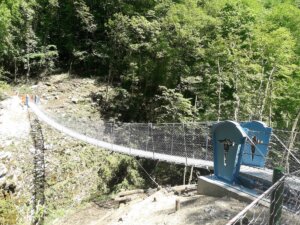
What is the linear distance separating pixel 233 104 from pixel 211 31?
Result: 3162mm

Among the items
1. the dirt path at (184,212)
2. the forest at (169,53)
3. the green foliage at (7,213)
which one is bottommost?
the green foliage at (7,213)

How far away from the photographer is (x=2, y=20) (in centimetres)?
1345

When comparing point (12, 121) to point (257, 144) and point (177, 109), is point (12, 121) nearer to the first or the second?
point (177, 109)

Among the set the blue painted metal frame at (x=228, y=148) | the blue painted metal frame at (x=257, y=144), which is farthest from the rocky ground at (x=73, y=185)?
the blue painted metal frame at (x=257, y=144)

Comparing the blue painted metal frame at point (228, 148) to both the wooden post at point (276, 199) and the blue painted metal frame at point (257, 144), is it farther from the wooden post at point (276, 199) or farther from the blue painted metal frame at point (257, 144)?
the wooden post at point (276, 199)

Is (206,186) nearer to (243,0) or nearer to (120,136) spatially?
(120,136)

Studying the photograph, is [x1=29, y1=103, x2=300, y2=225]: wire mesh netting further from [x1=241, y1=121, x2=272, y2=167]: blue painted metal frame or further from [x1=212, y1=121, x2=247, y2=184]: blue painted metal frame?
[x1=212, y1=121, x2=247, y2=184]: blue painted metal frame

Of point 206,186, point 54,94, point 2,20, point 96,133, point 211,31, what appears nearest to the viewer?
point 206,186

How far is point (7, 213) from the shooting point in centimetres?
690

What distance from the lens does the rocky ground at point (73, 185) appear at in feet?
15.2

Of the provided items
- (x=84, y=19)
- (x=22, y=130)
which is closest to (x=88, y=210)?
(x=22, y=130)

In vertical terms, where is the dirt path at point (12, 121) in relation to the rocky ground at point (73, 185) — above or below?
above

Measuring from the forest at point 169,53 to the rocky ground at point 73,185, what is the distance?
261 cm

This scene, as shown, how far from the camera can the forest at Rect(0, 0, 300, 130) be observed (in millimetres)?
10641
